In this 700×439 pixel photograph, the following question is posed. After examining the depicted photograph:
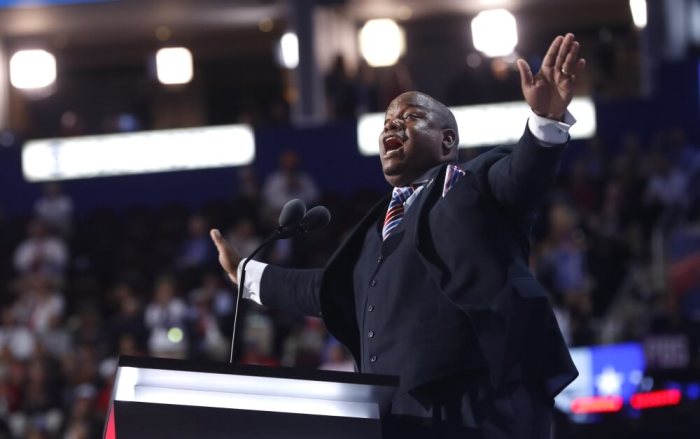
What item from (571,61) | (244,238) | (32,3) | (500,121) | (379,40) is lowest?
(571,61)

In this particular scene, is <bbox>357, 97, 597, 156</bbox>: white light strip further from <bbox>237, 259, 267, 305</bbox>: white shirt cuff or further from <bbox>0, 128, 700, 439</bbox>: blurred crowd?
<bbox>237, 259, 267, 305</bbox>: white shirt cuff

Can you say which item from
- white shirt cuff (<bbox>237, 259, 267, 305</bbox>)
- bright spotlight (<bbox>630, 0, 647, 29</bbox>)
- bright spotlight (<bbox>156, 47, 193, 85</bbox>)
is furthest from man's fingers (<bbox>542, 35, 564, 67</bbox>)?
bright spotlight (<bbox>156, 47, 193, 85</bbox>)

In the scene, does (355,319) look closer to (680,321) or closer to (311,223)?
(311,223)

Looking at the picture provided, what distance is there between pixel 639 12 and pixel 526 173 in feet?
46.2

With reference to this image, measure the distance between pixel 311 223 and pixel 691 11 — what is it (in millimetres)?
13038

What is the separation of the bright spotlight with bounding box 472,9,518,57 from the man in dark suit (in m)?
13.9

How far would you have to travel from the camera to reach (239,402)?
3.04m

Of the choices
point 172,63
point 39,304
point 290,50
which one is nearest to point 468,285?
point 39,304

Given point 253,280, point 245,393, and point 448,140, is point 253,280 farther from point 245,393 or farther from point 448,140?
point 245,393

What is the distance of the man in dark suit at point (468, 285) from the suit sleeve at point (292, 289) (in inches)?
12.1

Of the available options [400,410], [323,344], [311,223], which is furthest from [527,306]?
[323,344]

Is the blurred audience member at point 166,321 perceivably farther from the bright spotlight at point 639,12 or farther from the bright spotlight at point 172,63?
the bright spotlight at point 172,63

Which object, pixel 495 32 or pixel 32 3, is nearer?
pixel 495 32

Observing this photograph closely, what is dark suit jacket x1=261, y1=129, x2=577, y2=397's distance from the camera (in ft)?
10.4
